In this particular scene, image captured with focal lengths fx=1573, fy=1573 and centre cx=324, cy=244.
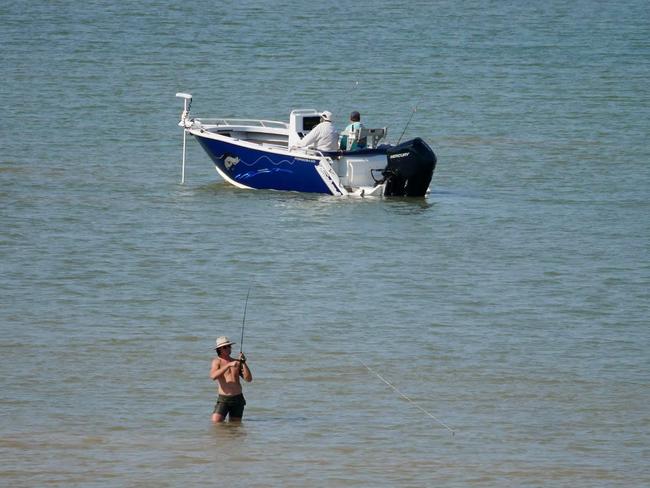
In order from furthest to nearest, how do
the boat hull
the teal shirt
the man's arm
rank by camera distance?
the boat hull < the teal shirt < the man's arm

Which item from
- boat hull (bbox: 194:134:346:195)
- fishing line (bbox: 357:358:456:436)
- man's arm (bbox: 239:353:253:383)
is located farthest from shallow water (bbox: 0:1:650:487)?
man's arm (bbox: 239:353:253:383)

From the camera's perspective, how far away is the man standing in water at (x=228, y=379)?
13891 mm

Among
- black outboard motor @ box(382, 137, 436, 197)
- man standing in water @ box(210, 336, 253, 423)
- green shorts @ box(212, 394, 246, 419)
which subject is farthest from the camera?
black outboard motor @ box(382, 137, 436, 197)

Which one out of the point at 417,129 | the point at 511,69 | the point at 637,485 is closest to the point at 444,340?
the point at 637,485

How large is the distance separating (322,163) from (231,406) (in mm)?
11324

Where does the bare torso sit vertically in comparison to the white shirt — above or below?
below

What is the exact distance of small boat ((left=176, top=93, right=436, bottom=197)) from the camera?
25.1 m

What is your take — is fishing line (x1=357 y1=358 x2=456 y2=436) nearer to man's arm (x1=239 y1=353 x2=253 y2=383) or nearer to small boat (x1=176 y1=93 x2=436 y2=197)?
man's arm (x1=239 y1=353 x2=253 y2=383)

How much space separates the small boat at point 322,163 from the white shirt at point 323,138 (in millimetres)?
108

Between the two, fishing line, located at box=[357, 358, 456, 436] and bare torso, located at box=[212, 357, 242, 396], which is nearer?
bare torso, located at box=[212, 357, 242, 396]

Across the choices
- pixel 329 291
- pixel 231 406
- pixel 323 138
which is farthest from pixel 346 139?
pixel 231 406

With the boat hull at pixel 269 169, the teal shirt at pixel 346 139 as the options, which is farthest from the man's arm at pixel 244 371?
the teal shirt at pixel 346 139

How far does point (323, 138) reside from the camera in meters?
24.9

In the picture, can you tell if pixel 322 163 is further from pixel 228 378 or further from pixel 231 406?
pixel 228 378
